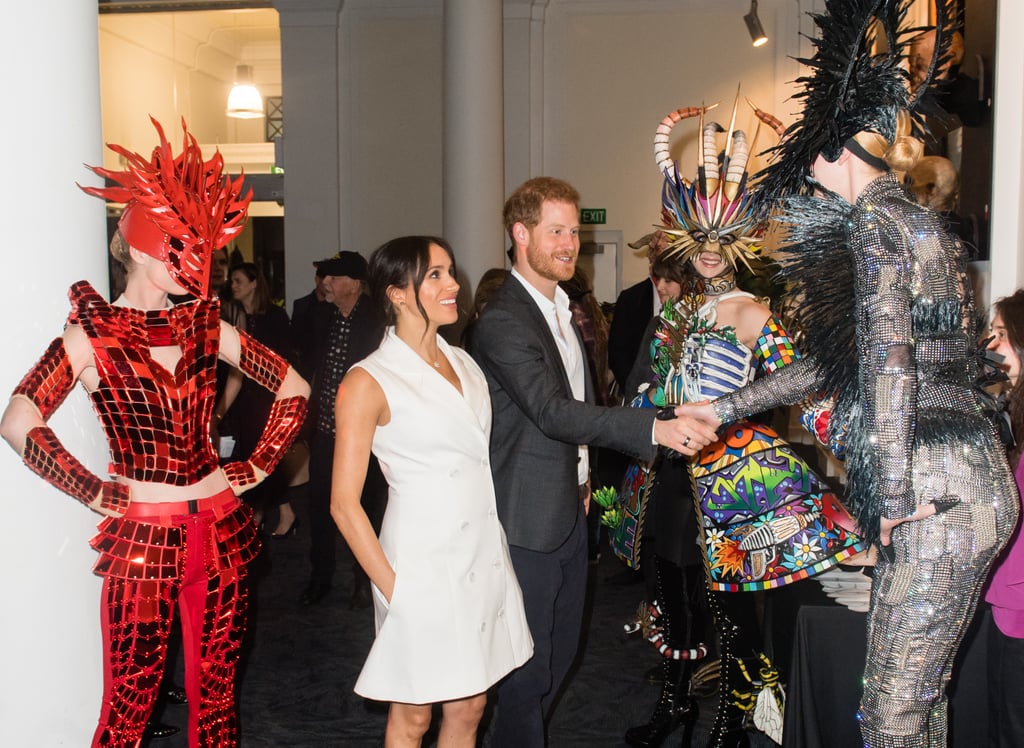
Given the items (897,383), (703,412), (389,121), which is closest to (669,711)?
(703,412)

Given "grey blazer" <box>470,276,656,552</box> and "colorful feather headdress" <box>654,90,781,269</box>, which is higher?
"colorful feather headdress" <box>654,90,781,269</box>

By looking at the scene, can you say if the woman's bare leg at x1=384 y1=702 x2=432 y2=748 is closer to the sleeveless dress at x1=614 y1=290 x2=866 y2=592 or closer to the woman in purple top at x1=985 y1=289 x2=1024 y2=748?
the sleeveless dress at x1=614 y1=290 x2=866 y2=592

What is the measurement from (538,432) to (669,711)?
1.39 meters

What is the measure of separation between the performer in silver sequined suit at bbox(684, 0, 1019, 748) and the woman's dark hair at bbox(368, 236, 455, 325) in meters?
0.92

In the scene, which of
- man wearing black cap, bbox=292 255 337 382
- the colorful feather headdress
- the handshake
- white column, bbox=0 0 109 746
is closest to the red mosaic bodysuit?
white column, bbox=0 0 109 746

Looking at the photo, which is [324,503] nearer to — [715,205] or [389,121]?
[715,205]

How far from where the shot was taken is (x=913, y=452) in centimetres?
213

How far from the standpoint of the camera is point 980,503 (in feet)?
6.97

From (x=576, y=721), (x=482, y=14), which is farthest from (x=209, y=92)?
(x=576, y=721)

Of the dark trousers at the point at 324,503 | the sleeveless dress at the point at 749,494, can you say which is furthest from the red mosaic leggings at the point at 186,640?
the dark trousers at the point at 324,503

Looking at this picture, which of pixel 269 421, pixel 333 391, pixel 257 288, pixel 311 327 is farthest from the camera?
pixel 257 288

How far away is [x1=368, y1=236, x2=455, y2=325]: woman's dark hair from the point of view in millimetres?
2590

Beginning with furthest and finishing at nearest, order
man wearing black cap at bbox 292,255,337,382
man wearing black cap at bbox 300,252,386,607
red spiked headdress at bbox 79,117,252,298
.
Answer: man wearing black cap at bbox 292,255,337,382, man wearing black cap at bbox 300,252,386,607, red spiked headdress at bbox 79,117,252,298

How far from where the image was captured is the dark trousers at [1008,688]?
2.49 metres
